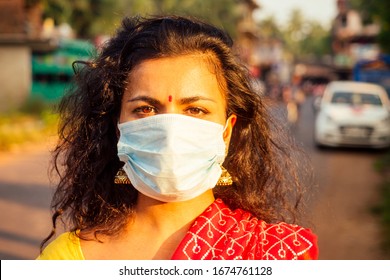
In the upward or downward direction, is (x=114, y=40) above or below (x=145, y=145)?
above

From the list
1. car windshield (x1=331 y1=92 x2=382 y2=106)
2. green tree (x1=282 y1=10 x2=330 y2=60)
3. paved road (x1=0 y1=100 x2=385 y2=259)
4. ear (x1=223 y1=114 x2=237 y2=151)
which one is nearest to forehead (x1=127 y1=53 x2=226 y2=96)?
ear (x1=223 y1=114 x2=237 y2=151)

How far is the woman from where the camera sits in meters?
1.61

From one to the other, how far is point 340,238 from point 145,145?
417cm

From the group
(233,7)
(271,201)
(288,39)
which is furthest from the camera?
(288,39)

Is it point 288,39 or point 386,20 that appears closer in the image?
point 386,20

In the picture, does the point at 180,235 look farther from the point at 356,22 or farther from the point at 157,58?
the point at 356,22

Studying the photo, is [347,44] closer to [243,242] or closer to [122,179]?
[122,179]

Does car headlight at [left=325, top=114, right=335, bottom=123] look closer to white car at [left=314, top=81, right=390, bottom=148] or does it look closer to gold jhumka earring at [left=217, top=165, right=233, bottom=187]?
white car at [left=314, top=81, right=390, bottom=148]

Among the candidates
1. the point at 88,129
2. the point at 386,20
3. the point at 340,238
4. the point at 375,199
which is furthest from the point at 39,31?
the point at 88,129

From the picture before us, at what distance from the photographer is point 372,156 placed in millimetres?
11992

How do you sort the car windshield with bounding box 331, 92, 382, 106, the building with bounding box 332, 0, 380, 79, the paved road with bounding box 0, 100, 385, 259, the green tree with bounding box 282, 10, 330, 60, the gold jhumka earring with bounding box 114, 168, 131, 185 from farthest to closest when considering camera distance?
the green tree with bounding box 282, 10, 330, 60 → the building with bounding box 332, 0, 380, 79 → the car windshield with bounding box 331, 92, 382, 106 → the paved road with bounding box 0, 100, 385, 259 → the gold jhumka earring with bounding box 114, 168, 131, 185

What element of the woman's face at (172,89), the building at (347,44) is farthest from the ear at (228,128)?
the building at (347,44)

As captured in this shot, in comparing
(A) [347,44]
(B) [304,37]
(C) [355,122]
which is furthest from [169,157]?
(B) [304,37]
